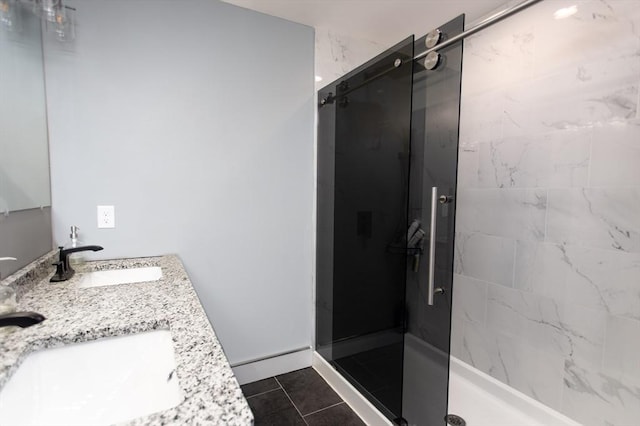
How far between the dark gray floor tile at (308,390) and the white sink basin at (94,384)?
4.24ft

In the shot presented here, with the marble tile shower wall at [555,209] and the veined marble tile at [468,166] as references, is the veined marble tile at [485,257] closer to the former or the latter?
the marble tile shower wall at [555,209]

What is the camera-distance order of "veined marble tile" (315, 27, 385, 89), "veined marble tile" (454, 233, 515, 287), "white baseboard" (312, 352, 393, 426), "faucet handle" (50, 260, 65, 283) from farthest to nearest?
"veined marble tile" (315, 27, 385, 89)
"veined marble tile" (454, 233, 515, 287)
"white baseboard" (312, 352, 393, 426)
"faucet handle" (50, 260, 65, 283)

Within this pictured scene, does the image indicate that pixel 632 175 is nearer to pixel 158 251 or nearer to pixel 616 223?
pixel 616 223

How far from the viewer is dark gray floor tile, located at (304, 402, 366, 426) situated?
174 cm

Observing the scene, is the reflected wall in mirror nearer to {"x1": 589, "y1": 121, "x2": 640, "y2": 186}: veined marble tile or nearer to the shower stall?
the shower stall

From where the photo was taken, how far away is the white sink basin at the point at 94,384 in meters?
0.72

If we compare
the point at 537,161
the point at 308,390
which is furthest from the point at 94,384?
the point at 537,161

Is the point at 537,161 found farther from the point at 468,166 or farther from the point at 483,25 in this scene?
the point at 483,25

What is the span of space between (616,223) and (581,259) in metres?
0.23

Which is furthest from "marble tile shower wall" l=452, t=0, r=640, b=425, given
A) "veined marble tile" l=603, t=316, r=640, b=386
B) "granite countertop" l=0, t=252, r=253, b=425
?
"granite countertop" l=0, t=252, r=253, b=425

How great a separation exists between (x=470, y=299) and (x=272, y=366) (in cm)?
146

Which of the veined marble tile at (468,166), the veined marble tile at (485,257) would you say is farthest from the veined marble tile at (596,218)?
the veined marble tile at (468,166)

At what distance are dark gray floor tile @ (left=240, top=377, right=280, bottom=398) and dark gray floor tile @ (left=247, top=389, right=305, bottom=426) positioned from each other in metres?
0.04

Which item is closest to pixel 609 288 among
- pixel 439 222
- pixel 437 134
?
pixel 439 222
